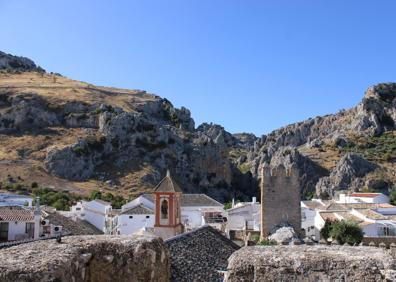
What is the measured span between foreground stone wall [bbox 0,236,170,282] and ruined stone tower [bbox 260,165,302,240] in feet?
103

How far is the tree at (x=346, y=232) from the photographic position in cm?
3412

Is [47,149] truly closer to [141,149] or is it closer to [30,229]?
[141,149]

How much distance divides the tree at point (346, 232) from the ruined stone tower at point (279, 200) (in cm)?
267

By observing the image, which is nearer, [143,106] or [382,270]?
[382,270]

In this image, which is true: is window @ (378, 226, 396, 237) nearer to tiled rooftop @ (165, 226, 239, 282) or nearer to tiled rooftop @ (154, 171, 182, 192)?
tiled rooftop @ (154, 171, 182, 192)

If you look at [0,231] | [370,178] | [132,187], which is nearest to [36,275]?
[0,231]

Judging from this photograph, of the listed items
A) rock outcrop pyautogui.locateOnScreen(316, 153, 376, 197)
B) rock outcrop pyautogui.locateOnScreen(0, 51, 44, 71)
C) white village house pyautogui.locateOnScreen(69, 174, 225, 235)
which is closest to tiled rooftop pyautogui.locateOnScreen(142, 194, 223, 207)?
white village house pyautogui.locateOnScreen(69, 174, 225, 235)

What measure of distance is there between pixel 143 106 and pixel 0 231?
235 feet

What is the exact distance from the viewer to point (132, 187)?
6650 cm

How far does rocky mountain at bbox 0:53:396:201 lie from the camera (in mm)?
68562

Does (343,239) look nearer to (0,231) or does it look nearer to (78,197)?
(0,231)

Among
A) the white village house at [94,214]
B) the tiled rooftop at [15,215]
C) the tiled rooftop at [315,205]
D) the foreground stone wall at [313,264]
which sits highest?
the foreground stone wall at [313,264]

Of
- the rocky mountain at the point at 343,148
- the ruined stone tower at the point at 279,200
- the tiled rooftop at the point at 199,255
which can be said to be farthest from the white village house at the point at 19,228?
the rocky mountain at the point at 343,148

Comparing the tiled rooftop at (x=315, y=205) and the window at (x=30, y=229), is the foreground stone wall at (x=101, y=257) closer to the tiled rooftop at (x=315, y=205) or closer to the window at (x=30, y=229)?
the window at (x=30, y=229)
